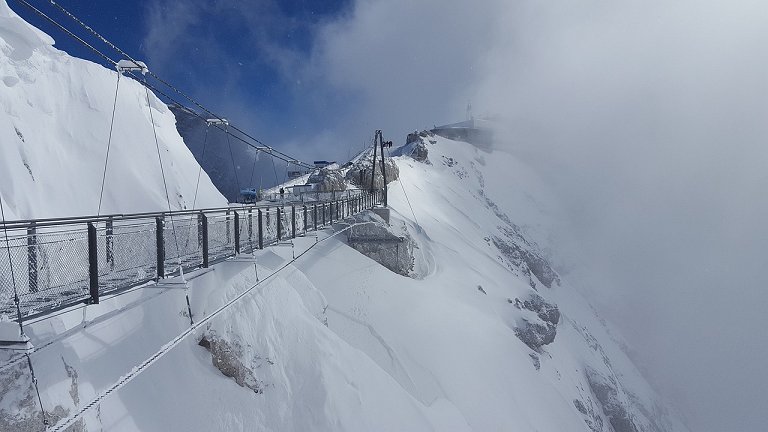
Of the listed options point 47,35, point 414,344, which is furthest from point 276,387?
point 47,35

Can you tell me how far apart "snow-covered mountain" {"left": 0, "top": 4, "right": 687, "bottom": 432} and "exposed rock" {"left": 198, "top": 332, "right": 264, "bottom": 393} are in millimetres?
35

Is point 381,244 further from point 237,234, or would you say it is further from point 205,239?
point 205,239

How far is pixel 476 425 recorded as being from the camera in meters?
16.2

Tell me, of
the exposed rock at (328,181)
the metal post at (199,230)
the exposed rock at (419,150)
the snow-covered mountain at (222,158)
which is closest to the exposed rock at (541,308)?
the exposed rock at (328,181)

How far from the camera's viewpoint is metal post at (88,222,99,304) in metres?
5.17

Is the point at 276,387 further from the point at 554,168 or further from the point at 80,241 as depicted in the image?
the point at 554,168

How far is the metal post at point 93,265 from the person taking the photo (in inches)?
204

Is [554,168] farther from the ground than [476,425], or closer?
farther from the ground

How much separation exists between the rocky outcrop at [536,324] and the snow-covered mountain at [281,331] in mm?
199

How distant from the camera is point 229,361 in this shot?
10242mm

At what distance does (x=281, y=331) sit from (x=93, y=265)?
8045mm

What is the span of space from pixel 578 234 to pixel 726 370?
33642 millimetres

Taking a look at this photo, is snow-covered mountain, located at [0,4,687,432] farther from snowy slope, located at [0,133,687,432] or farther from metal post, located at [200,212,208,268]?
metal post, located at [200,212,208,268]

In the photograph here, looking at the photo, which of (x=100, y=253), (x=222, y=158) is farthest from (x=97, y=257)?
A: (x=222, y=158)
